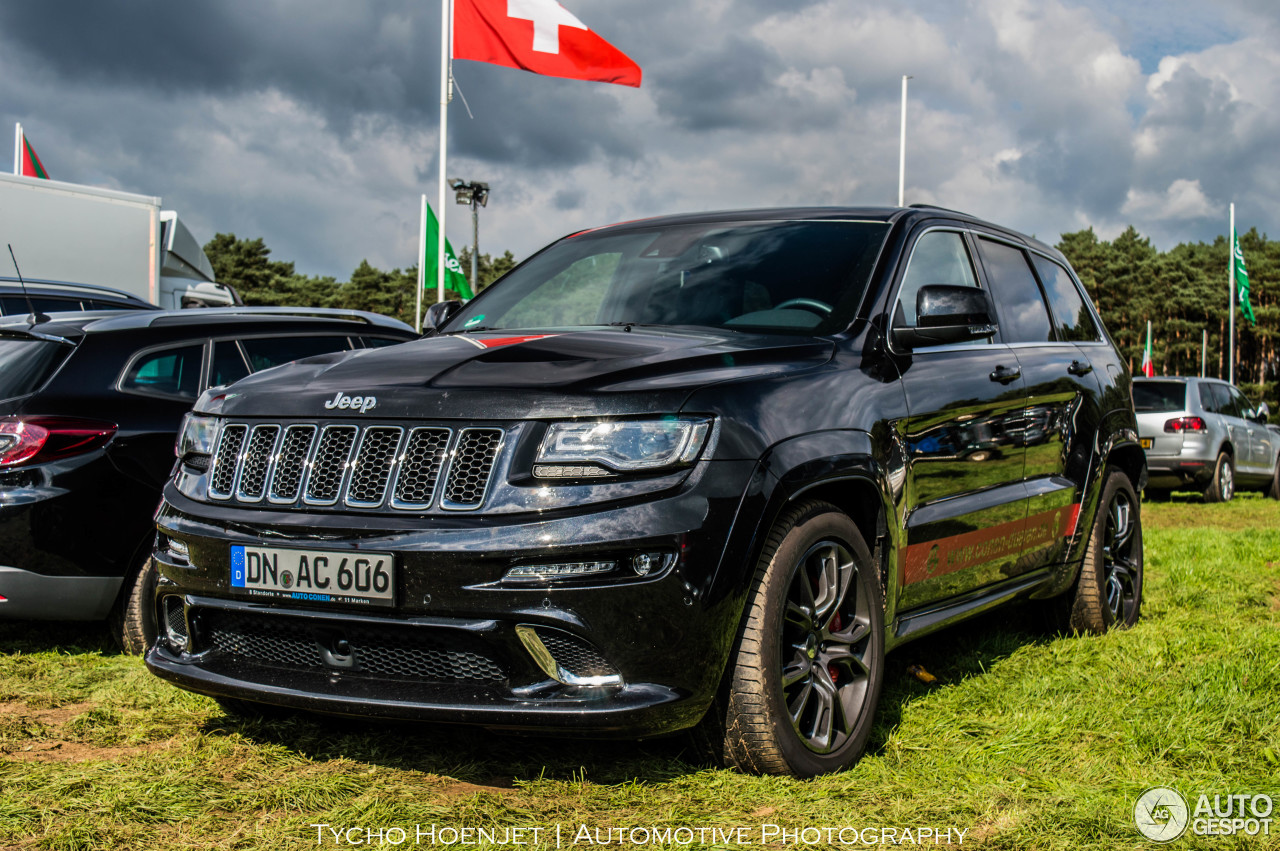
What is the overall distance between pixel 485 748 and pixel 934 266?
2.42 meters

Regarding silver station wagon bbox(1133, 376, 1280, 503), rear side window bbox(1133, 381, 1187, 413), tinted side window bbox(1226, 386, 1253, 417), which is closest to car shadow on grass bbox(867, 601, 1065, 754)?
silver station wagon bbox(1133, 376, 1280, 503)

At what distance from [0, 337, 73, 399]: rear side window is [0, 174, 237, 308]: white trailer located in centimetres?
726

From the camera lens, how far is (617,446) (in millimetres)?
2979

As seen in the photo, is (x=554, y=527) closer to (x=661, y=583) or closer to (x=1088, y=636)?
(x=661, y=583)

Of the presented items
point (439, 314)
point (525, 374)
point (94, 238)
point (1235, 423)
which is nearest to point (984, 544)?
point (525, 374)

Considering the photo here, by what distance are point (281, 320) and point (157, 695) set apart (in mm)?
2093

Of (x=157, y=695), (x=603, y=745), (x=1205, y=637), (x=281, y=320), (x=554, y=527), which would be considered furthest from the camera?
(x=281, y=320)

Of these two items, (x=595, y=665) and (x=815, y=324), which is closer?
(x=595, y=665)

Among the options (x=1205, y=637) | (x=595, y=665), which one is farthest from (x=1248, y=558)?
(x=595, y=665)

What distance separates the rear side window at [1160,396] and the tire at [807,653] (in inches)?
513

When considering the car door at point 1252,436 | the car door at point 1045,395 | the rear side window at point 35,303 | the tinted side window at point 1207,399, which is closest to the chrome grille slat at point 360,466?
the car door at point 1045,395

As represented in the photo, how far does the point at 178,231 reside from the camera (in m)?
15.0

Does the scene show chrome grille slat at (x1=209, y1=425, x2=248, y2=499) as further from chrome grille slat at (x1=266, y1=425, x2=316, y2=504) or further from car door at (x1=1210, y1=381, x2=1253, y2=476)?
car door at (x1=1210, y1=381, x2=1253, y2=476)

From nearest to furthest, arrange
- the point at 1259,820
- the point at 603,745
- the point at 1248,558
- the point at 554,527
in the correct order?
the point at 554,527, the point at 1259,820, the point at 603,745, the point at 1248,558
